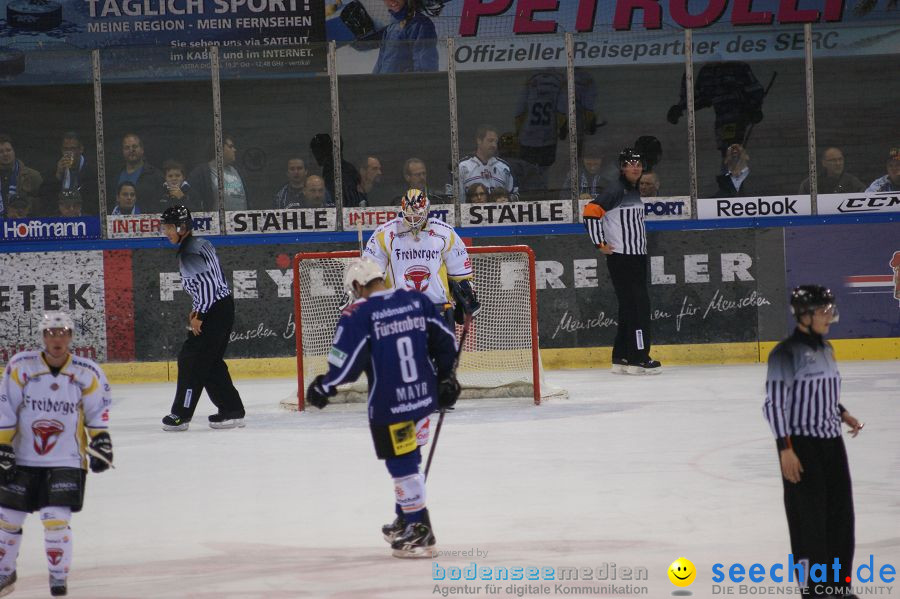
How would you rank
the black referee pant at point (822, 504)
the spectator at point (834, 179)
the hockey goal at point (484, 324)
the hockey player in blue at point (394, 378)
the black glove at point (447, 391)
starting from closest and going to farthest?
the black referee pant at point (822, 504) < the hockey player in blue at point (394, 378) < the black glove at point (447, 391) < the hockey goal at point (484, 324) < the spectator at point (834, 179)

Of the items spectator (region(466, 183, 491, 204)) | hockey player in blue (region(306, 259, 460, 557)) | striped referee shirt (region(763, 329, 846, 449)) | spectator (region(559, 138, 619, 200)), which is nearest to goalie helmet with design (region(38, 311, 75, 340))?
hockey player in blue (region(306, 259, 460, 557))

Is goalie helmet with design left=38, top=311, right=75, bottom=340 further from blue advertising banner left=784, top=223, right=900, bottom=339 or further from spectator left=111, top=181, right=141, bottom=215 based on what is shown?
blue advertising banner left=784, top=223, right=900, bottom=339

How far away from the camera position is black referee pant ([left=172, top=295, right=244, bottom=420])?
8.39 metres

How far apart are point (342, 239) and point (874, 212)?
190 inches

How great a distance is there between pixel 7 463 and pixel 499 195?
7.79 metres

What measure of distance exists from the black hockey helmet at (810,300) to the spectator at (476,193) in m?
7.86

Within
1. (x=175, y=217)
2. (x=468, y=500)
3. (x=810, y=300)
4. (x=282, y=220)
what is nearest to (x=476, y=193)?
(x=282, y=220)

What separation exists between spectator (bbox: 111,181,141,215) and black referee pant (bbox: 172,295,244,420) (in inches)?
139

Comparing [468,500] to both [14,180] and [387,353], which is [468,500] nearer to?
[387,353]

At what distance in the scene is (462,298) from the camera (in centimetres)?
827

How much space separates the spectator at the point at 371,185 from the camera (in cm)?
1181

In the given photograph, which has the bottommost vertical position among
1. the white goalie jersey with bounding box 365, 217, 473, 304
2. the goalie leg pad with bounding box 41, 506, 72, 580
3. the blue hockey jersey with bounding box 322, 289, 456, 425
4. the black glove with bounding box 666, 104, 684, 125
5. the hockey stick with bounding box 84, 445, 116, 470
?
the goalie leg pad with bounding box 41, 506, 72, 580

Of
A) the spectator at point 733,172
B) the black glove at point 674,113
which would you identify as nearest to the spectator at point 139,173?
the black glove at point 674,113

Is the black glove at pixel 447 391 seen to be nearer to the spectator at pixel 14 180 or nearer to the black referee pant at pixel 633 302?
the black referee pant at pixel 633 302
